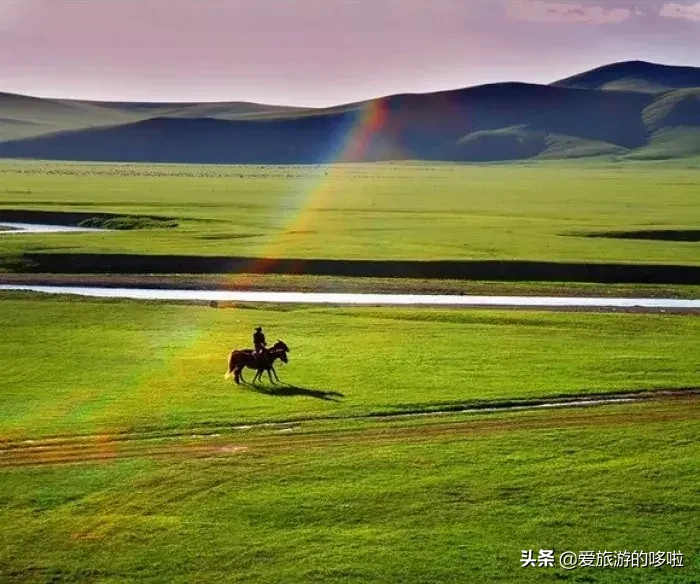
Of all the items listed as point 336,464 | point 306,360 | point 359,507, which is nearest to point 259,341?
point 306,360

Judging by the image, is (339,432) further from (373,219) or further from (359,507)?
(373,219)

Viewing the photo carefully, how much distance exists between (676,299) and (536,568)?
121 feet

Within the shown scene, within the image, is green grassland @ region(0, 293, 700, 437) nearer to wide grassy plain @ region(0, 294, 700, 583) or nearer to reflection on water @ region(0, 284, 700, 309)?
wide grassy plain @ region(0, 294, 700, 583)

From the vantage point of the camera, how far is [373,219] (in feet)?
274

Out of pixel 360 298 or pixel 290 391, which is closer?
pixel 290 391

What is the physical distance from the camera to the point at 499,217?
87.1m

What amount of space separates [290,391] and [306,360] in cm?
462

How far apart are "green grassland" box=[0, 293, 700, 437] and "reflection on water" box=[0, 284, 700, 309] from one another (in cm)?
396

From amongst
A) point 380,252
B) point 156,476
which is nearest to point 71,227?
point 380,252

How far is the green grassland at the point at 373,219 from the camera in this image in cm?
6106

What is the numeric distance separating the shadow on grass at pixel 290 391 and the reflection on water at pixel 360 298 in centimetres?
1891

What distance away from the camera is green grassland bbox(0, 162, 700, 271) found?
61.1 m

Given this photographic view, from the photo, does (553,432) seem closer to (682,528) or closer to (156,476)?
(682,528)

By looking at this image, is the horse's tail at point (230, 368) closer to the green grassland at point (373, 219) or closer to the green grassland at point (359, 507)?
the green grassland at point (359, 507)
